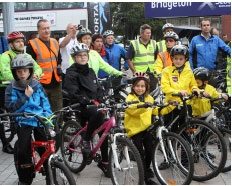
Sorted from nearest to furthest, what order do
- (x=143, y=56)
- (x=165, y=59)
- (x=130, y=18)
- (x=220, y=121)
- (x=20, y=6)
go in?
(x=220, y=121) < (x=165, y=59) < (x=143, y=56) < (x=20, y=6) < (x=130, y=18)

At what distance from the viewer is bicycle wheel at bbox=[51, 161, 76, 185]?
317cm

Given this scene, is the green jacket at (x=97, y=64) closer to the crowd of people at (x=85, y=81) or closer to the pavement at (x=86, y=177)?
the crowd of people at (x=85, y=81)

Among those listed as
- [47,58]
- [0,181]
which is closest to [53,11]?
[47,58]

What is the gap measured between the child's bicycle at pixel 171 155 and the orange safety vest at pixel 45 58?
2.52m

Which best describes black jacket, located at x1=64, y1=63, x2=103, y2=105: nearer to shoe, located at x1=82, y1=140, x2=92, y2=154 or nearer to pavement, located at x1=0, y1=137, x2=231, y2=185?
shoe, located at x1=82, y1=140, x2=92, y2=154

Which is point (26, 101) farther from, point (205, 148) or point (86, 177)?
point (205, 148)

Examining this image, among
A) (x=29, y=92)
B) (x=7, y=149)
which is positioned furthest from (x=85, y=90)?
(x=7, y=149)

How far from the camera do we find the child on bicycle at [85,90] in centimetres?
430

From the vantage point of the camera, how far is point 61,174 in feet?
10.8

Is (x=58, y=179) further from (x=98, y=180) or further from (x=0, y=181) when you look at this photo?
(x=0, y=181)

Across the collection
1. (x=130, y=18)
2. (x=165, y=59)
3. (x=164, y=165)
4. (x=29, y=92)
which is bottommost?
(x=164, y=165)

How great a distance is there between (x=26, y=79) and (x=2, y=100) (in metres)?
2.37

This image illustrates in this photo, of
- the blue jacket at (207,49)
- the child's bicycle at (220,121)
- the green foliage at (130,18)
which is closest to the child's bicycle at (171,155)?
the child's bicycle at (220,121)

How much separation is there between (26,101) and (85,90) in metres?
0.94
